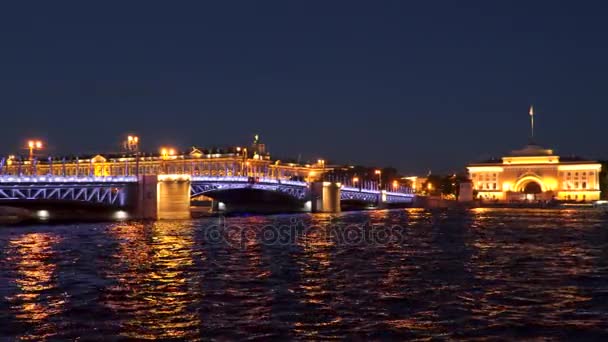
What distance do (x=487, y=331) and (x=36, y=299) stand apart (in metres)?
11.4

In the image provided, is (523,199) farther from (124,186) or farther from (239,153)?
(124,186)

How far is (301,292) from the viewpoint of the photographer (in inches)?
859

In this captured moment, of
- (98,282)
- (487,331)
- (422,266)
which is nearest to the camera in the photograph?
(487,331)

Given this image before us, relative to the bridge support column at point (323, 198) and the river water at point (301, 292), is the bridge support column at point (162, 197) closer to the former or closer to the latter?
the bridge support column at point (323, 198)

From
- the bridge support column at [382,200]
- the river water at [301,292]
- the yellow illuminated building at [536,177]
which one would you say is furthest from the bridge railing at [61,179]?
the yellow illuminated building at [536,177]

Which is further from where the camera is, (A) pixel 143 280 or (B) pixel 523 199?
(B) pixel 523 199

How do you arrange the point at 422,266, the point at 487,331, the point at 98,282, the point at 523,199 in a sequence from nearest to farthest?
the point at 487,331
the point at 98,282
the point at 422,266
the point at 523,199

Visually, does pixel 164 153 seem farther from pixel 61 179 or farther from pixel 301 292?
pixel 301 292

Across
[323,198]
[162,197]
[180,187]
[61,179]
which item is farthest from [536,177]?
[61,179]

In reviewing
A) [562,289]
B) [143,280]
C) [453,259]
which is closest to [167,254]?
[143,280]

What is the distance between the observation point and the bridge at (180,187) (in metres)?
68.9

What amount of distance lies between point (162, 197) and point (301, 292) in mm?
56784

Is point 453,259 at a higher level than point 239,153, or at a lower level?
lower

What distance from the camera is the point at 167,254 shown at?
112ft
